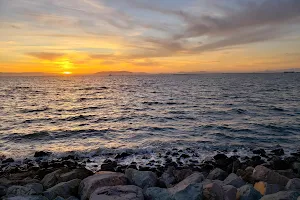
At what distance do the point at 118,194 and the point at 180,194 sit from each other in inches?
63.2

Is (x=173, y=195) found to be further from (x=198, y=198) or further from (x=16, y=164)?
(x=16, y=164)

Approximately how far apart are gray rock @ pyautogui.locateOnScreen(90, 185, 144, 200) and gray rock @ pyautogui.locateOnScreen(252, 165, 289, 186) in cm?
443

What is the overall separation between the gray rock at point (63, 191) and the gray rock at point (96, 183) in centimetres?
34

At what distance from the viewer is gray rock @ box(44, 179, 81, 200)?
744cm

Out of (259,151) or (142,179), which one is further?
(259,151)

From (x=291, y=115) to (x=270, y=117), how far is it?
2813 millimetres

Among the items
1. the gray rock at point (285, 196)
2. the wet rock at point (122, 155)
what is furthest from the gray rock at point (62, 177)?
the gray rock at point (285, 196)

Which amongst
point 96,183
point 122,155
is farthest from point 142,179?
point 122,155

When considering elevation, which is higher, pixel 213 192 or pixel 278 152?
pixel 213 192

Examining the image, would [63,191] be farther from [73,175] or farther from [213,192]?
[213,192]

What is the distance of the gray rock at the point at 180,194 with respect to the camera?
6.21 meters

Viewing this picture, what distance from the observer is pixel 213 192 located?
248 inches

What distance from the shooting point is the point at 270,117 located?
25031mm

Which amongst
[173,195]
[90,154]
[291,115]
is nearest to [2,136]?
[90,154]
